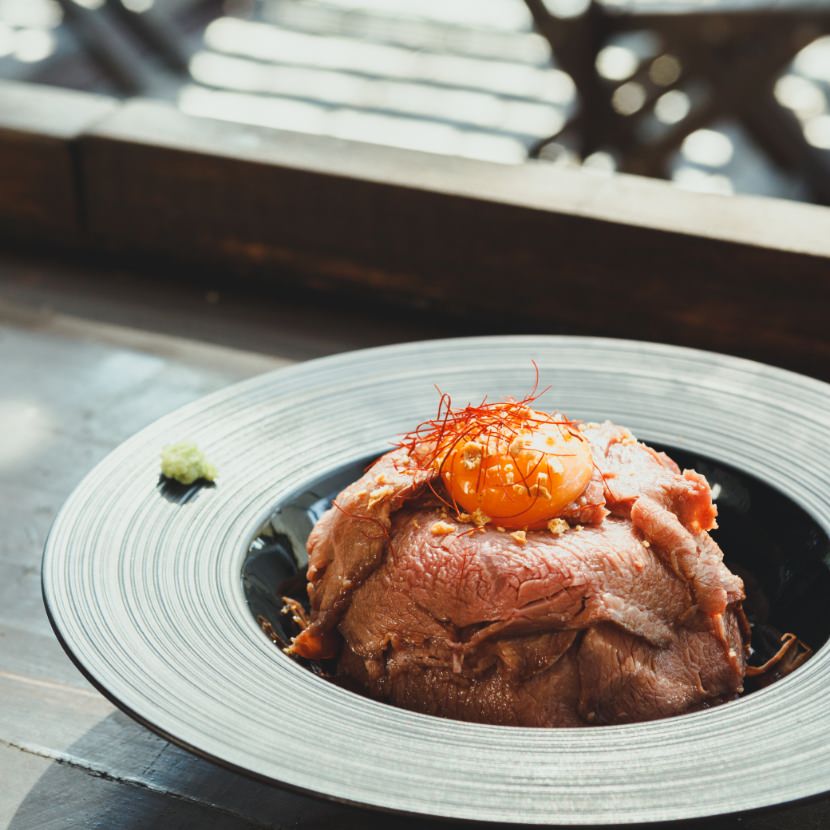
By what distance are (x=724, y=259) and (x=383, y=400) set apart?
1.21 m

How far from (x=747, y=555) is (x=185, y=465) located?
1103 millimetres

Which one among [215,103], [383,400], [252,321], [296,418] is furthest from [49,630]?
[215,103]

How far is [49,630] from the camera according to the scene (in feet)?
7.64

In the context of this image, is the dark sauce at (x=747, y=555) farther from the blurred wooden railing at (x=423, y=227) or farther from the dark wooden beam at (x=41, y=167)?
the dark wooden beam at (x=41, y=167)

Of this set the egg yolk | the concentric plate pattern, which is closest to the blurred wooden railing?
the concentric plate pattern

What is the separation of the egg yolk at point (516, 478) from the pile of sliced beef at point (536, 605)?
0.03 meters

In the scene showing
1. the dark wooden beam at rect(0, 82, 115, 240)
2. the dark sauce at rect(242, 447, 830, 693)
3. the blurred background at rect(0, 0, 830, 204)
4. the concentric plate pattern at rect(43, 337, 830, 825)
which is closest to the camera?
the concentric plate pattern at rect(43, 337, 830, 825)

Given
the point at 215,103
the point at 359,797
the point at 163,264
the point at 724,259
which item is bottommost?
the point at 215,103

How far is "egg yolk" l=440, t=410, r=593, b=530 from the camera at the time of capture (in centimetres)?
193

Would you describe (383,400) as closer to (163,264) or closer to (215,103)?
(163,264)

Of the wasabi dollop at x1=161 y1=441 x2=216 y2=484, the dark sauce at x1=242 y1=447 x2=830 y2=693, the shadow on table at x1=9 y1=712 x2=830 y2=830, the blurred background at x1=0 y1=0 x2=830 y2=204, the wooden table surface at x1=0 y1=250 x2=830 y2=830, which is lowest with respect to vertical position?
the blurred background at x1=0 y1=0 x2=830 y2=204

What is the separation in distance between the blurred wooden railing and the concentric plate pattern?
742 millimetres

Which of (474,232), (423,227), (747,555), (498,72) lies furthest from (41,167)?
(498,72)

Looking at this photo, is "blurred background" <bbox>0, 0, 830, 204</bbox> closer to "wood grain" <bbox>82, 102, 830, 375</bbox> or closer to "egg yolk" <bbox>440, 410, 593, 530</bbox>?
"wood grain" <bbox>82, 102, 830, 375</bbox>
